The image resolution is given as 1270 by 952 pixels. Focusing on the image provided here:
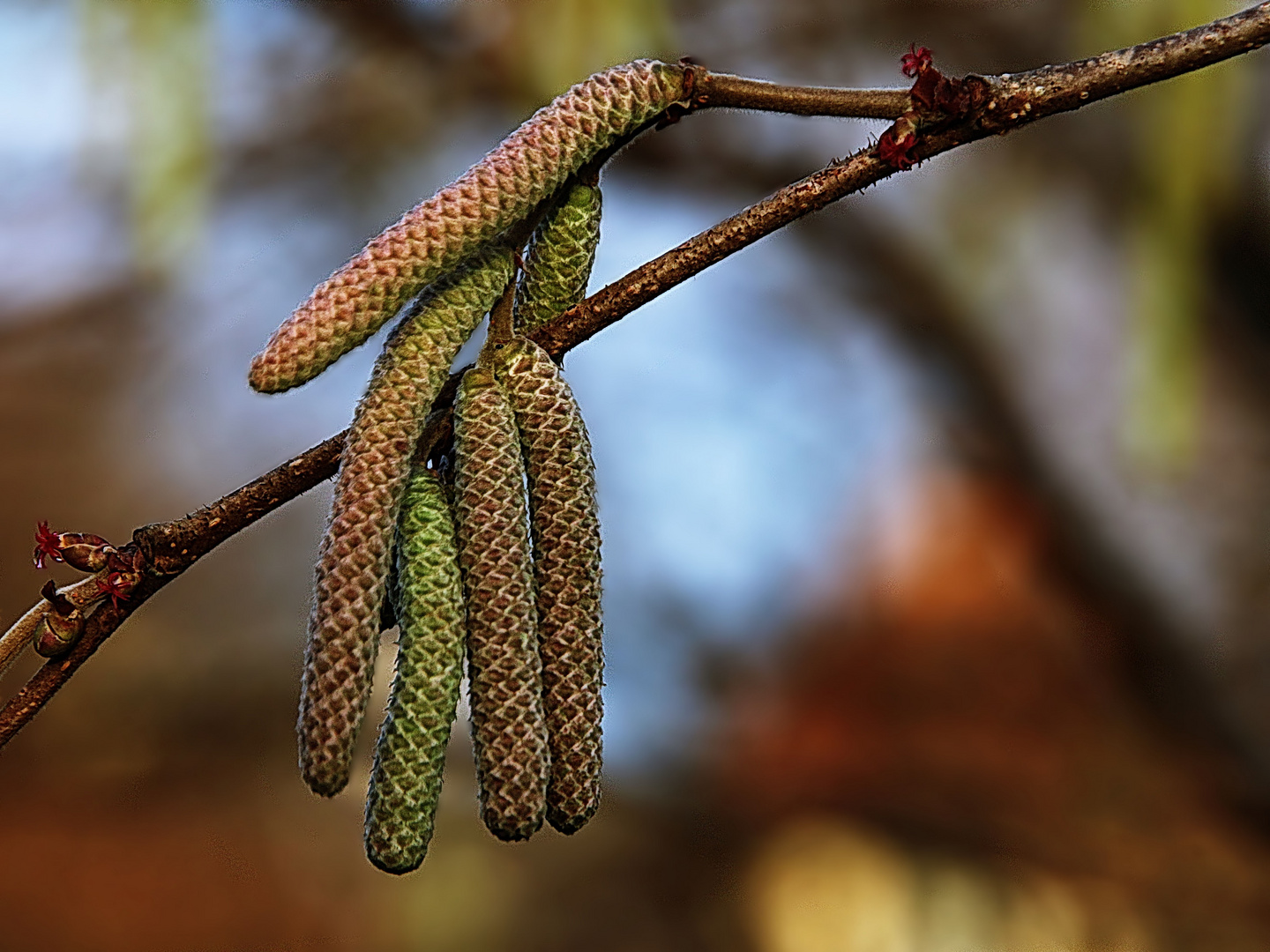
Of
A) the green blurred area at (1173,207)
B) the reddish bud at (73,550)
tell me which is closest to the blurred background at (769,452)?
the green blurred area at (1173,207)

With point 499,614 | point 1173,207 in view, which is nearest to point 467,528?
point 499,614

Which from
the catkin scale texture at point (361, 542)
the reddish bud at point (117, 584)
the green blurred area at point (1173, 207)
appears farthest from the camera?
the green blurred area at point (1173, 207)

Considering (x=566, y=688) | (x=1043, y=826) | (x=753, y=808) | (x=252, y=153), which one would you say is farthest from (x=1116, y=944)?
(x=252, y=153)

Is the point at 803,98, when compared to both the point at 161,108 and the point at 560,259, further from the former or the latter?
the point at 161,108

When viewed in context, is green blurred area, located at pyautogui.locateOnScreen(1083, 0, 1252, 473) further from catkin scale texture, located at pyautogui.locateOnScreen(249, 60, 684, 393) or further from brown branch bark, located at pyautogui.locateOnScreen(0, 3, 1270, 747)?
catkin scale texture, located at pyautogui.locateOnScreen(249, 60, 684, 393)

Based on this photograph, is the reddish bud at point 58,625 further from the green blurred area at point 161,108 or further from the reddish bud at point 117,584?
the green blurred area at point 161,108

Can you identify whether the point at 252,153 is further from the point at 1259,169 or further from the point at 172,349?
the point at 1259,169

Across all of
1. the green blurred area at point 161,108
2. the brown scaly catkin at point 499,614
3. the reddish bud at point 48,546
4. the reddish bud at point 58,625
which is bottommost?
the reddish bud at point 58,625
